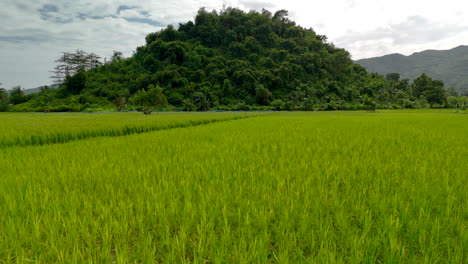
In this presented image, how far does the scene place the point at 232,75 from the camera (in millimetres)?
67375

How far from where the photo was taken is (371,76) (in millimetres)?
79562

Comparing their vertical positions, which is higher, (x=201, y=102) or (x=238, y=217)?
(x=201, y=102)

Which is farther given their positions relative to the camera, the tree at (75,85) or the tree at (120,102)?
the tree at (75,85)

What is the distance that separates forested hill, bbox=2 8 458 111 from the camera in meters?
56.2

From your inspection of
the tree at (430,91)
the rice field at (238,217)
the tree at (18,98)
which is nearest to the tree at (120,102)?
the tree at (18,98)

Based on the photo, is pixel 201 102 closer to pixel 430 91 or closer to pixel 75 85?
pixel 75 85

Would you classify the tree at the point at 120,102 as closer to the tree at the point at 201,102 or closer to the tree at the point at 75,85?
the tree at the point at 201,102

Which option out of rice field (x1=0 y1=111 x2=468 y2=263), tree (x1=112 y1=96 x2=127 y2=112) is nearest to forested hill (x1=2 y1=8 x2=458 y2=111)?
tree (x1=112 y1=96 x2=127 y2=112)

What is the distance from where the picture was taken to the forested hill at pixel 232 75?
184 ft

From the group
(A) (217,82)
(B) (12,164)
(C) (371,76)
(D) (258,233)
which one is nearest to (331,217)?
(D) (258,233)

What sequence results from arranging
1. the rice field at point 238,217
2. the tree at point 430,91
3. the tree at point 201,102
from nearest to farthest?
the rice field at point 238,217, the tree at point 201,102, the tree at point 430,91

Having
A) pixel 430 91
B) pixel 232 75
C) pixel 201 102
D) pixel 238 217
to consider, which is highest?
pixel 232 75

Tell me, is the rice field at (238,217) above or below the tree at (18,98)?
below

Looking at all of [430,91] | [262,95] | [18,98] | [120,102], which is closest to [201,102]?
[120,102]
